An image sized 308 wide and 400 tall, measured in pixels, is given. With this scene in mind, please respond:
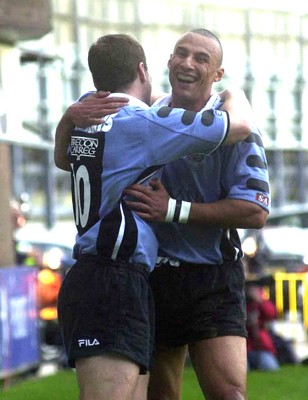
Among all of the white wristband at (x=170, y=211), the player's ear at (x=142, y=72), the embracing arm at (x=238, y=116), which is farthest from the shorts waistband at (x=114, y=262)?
the player's ear at (x=142, y=72)

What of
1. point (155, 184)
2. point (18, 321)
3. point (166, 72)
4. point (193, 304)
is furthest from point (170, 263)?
point (166, 72)

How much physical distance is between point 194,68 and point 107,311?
3.56 feet

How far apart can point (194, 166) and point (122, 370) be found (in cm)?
101

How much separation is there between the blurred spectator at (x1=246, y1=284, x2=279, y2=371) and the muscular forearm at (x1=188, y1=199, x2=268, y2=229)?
28.4 ft

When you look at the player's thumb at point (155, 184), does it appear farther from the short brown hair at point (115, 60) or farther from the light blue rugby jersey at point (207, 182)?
the short brown hair at point (115, 60)

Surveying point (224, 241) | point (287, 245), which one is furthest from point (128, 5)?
point (224, 241)

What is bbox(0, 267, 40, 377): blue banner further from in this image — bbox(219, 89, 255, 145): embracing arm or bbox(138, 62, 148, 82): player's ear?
bbox(138, 62, 148, 82): player's ear

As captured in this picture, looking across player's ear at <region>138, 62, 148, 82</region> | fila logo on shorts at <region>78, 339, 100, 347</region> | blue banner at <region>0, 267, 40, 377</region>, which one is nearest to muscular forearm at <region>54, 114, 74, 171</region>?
player's ear at <region>138, 62, 148, 82</region>

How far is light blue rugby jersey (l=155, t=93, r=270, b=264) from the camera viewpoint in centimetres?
634

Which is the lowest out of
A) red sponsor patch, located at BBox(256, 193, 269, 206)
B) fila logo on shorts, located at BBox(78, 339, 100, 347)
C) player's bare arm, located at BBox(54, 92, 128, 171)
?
fila logo on shorts, located at BBox(78, 339, 100, 347)

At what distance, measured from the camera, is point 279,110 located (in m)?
71.1

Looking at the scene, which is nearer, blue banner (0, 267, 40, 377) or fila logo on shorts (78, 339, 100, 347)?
fila logo on shorts (78, 339, 100, 347)

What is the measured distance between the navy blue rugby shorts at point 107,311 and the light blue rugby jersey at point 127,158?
7cm

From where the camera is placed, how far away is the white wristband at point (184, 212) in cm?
620
